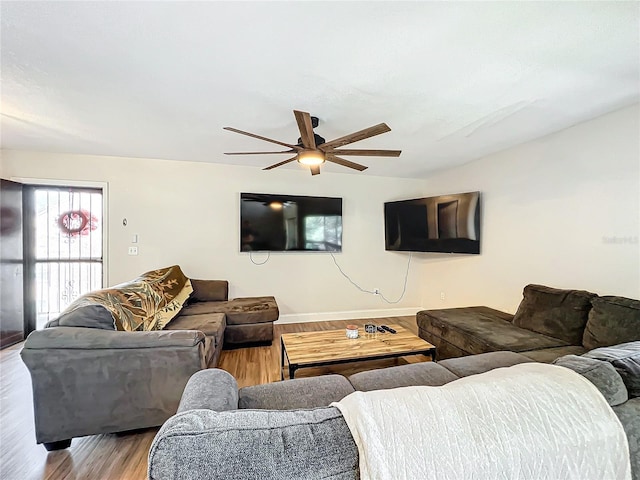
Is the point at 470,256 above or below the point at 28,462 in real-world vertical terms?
above

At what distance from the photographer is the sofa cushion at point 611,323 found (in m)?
1.90

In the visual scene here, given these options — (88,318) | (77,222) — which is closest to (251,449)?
(88,318)

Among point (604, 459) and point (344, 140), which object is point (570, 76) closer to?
point (344, 140)

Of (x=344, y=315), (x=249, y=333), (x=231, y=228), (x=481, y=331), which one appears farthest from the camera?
(x=344, y=315)

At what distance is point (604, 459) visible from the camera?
2.55 ft

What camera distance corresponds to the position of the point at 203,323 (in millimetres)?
2717

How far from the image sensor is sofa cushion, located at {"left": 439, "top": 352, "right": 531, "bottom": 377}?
1716mm

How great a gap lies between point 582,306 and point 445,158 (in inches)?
86.5

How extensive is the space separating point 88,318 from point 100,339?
200mm

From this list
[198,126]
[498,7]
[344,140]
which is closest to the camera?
[498,7]

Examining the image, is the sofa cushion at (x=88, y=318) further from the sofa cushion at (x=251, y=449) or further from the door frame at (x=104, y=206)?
the door frame at (x=104, y=206)

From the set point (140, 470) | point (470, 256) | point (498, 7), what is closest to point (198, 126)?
point (498, 7)

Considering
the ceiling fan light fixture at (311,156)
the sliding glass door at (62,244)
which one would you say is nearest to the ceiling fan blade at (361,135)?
the ceiling fan light fixture at (311,156)

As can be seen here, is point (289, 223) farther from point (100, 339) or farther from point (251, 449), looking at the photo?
point (251, 449)
